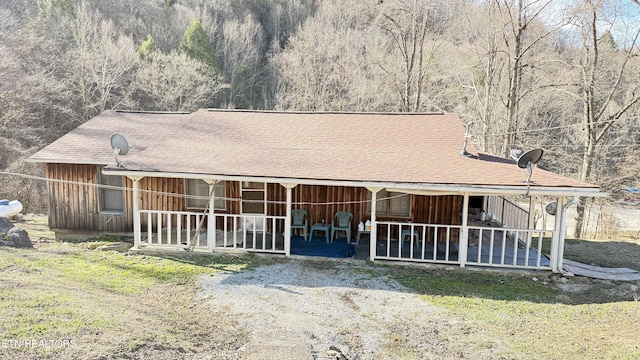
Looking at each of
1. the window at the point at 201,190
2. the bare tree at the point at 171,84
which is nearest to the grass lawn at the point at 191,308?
the window at the point at 201,190

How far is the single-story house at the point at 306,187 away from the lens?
32.6ft

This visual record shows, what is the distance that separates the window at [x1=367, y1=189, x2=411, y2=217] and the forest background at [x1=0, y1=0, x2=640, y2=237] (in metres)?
4.99

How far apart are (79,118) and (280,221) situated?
23.3 metres

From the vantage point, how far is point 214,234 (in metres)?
10.9

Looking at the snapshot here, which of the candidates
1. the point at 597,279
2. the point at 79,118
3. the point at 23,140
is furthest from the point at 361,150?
the point at 79,118

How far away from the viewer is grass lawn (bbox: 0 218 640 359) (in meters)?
5.97

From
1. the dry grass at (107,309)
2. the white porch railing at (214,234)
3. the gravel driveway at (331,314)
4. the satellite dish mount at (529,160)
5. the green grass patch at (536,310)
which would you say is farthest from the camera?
the white porch railing at (214,234)

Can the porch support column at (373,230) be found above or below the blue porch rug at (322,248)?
above

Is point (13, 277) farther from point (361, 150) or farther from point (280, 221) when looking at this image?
point (361, 150)

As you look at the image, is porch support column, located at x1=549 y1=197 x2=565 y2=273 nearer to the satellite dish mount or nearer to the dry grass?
the satellite dish mount

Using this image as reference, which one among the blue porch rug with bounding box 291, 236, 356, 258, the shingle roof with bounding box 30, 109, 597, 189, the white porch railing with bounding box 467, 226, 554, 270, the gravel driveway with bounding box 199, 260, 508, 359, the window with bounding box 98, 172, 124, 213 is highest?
the shingle roof with bounding box 30, 109, 597, 189

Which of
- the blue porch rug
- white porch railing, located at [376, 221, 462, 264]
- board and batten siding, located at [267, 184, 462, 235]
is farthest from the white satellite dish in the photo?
the blue porch rug

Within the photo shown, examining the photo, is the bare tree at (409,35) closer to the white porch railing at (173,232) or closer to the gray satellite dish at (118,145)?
the white porch railing at (173,232)

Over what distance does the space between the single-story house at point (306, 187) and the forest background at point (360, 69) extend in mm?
4039
